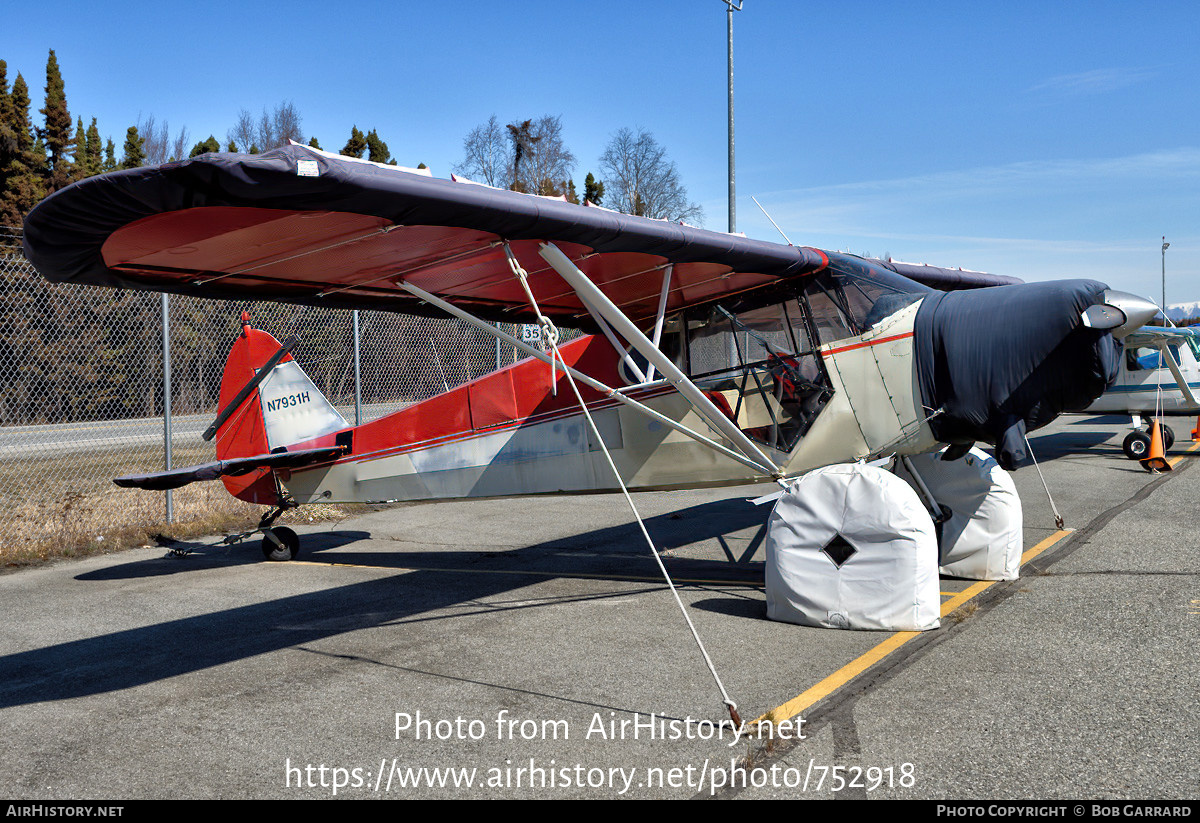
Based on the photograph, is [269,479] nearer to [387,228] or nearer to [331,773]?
[387,228]

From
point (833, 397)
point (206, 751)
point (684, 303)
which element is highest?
point (684, 303)

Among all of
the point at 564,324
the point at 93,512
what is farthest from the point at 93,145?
the point at 564,324

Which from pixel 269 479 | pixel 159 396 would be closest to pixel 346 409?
pixel 159 396

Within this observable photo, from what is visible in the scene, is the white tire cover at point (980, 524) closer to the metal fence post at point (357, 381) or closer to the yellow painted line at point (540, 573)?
the yellow painted line at point (540, 573)

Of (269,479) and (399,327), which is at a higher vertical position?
(399,327)

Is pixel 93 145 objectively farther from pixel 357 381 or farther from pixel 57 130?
pixel 357 381

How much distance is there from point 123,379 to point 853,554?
1035 centimetres

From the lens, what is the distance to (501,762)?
3.43m

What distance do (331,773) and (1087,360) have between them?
4.80m

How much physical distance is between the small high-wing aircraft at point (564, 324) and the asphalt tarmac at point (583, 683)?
40.4 inches

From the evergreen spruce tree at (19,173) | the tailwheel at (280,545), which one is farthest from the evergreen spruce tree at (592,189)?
the tailwheel at (280,545)

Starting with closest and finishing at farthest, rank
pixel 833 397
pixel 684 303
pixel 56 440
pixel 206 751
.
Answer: pixel 206 751 < pixel 833 397 < pixel 684 303 < pixel 56 440

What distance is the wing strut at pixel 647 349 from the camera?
5.08 meters

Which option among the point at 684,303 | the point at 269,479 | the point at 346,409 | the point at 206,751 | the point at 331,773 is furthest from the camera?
the point at 346,409
